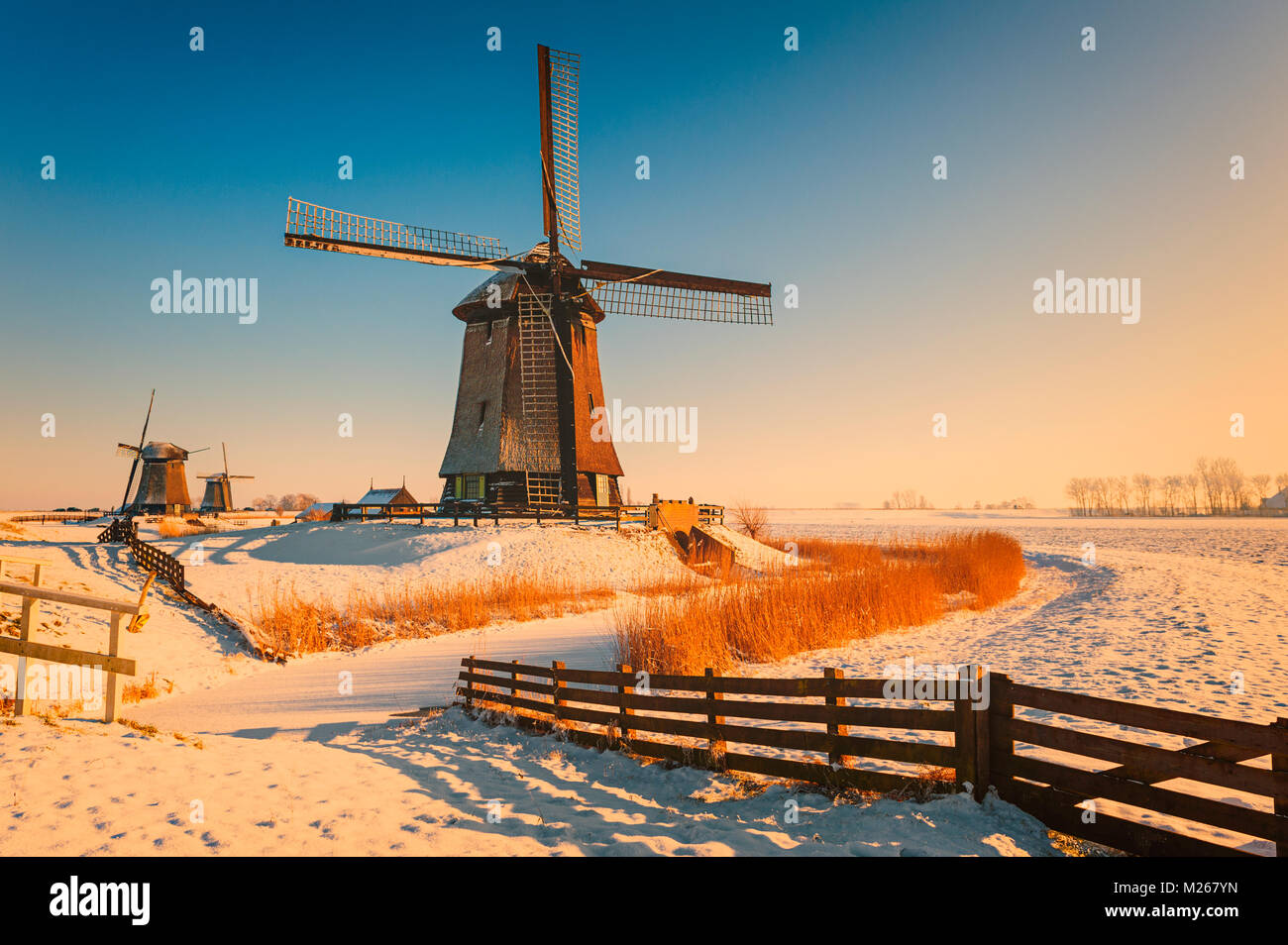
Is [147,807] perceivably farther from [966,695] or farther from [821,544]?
[821,544]

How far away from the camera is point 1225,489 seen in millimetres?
104438

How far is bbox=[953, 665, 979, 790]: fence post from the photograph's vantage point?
522 cm

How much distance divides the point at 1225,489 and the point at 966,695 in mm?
133679

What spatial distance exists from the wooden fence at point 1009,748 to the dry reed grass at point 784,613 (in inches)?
119

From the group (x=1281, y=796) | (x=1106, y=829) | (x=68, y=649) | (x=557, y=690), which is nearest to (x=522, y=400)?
(x=557, y=690)

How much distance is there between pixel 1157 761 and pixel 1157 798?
0.23m

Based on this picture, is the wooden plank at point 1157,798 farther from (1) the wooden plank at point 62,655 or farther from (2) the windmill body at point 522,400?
(2) the windmill body at point 522,400

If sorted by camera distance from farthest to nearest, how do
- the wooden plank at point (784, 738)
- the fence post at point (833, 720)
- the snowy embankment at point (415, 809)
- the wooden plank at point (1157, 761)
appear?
the fence post at point (833, 720), the wooden plank at point (784, 738), the snowy embankment at point (415, 809), the wooden plank at point (1157, 761)

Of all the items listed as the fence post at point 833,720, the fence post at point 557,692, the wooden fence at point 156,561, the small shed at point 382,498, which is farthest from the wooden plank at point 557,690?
the small shed at point 382,498

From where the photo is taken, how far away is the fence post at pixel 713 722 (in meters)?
6.85

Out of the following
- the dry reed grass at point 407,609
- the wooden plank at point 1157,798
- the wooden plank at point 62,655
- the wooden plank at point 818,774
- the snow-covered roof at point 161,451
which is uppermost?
the snow-covered roof at point 161,451

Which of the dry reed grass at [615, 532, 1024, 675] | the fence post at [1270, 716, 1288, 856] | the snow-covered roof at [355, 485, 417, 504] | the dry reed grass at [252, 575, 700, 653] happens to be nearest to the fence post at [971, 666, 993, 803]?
the fence post at [1270, 716, 1288, 856]

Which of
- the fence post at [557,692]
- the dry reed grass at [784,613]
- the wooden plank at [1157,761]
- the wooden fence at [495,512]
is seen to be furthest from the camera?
the wooden fence at [495,512]

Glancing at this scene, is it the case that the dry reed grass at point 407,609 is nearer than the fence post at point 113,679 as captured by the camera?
No
